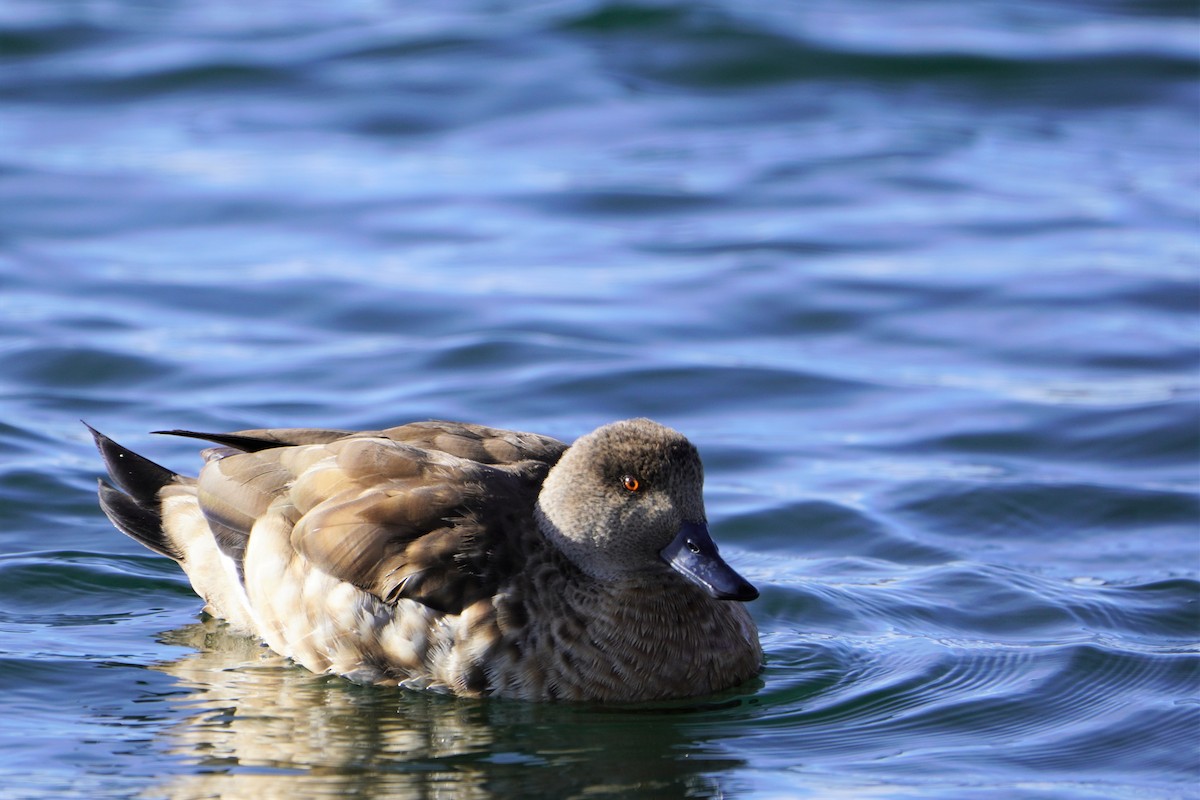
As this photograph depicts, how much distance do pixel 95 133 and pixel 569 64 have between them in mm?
5144

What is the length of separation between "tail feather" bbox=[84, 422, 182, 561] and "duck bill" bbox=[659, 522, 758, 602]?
2.48 m

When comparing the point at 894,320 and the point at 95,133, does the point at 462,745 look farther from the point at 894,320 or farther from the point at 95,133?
the point at 95,133

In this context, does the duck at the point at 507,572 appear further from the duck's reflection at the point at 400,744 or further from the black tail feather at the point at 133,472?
the black tail feather at the point at 133,472

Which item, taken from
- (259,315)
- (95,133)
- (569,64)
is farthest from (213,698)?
(569,64)

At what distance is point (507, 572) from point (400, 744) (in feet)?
2.79

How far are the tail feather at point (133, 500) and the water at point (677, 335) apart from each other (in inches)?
11.9

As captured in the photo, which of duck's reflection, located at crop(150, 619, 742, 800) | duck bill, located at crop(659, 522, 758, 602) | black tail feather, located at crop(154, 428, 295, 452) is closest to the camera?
duck's reflection, located at crop(150, 619, 742, 800)

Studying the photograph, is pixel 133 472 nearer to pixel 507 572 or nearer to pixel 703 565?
pixel 507 572

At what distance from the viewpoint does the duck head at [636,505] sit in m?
7.05

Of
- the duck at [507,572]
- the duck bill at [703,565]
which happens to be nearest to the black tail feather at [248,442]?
the duck at [507,572]

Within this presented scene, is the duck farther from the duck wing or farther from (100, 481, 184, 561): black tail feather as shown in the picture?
(100, 481, 184, 561): black tail feather

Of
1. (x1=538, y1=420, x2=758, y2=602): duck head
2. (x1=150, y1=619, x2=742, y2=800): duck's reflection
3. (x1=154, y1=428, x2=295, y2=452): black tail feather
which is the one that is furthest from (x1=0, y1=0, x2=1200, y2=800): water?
(x1=154, y1=428, x2=295, y2=452): black tail feather

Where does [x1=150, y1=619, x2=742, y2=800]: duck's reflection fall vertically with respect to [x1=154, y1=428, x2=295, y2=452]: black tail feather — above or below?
below

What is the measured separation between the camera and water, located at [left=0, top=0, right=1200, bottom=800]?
275 inches
